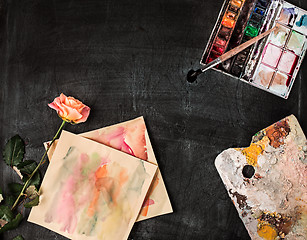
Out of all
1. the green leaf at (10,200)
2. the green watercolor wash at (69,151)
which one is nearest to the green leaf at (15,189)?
the green leaf at (10,200)

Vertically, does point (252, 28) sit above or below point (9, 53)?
above

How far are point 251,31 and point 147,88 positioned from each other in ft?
0.98

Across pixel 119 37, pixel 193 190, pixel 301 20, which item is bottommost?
pixel 193 190

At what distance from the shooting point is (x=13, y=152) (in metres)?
0.77

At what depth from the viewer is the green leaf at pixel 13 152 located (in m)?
0.76

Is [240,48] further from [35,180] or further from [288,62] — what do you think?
[35,180]

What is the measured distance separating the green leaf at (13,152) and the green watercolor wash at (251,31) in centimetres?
63

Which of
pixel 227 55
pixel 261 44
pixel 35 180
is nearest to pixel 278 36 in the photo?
pixel 261 44

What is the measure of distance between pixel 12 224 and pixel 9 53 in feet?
1.38

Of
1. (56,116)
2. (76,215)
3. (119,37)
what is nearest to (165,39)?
(119,37)

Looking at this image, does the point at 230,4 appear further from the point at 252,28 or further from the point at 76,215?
the point at 76,215

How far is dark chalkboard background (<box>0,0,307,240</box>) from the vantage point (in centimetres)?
78

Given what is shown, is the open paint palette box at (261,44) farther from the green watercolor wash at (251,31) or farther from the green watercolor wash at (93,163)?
the green watercolor wash at (93,163)

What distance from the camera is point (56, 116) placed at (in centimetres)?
79
